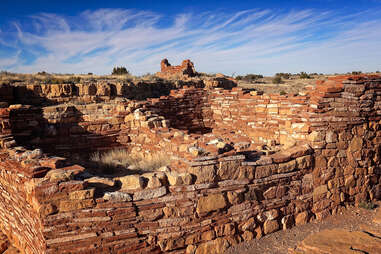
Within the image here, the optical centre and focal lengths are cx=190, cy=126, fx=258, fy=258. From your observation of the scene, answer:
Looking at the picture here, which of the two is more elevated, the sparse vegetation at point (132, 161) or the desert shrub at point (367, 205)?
the sparse vegetation at point (132, 161)

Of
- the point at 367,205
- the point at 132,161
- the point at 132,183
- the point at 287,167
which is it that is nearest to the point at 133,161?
the point at 132,161

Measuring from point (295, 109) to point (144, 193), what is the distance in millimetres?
4128

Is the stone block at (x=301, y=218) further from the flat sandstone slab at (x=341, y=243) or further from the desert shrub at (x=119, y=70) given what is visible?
the desert shrub at (x=119, y=70)

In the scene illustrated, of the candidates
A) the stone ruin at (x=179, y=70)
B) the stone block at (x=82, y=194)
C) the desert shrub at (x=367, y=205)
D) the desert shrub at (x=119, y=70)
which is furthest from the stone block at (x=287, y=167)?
the desert shrub at (x=119, y=70)

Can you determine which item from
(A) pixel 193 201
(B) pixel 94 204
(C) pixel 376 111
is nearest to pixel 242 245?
(A) pixel 193 201

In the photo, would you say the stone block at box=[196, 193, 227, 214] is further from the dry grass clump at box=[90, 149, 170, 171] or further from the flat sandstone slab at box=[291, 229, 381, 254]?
the dry grass clump at box=[90, 149, 170, 171]

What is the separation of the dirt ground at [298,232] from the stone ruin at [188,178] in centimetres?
12

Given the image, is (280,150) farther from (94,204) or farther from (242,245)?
(94,204)

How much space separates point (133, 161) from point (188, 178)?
282 cm

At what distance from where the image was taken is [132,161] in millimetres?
6219

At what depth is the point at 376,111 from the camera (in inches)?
217

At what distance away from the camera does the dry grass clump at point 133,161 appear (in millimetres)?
5293

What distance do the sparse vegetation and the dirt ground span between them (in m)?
2.13

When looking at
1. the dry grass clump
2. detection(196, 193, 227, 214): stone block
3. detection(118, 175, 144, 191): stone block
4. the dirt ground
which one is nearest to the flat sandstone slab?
the dirt ground
